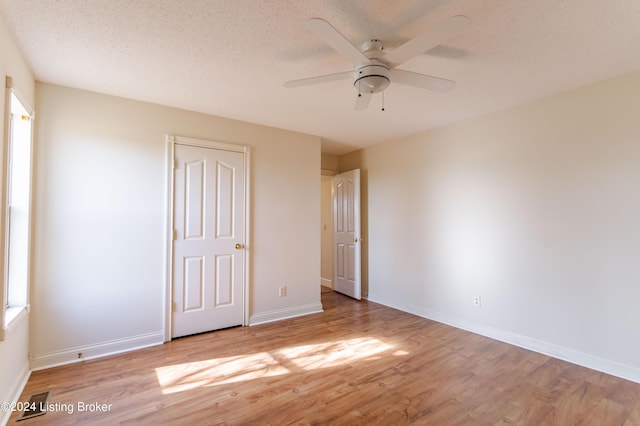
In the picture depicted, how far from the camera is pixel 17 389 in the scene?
Result: 2070 millimetres

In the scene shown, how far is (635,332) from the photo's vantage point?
2.30 metres

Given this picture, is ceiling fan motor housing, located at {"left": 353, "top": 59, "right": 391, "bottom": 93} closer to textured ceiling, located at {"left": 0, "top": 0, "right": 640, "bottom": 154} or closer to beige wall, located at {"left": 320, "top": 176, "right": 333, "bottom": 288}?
textured ceiling, located at {"left": 0, "top": 0, "right": 640, "bottom": 154}

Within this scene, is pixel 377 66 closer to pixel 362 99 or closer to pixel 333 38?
pixel 362 99

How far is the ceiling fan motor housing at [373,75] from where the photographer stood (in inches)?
74.2

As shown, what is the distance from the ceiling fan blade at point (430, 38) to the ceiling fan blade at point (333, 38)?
0.63 feet

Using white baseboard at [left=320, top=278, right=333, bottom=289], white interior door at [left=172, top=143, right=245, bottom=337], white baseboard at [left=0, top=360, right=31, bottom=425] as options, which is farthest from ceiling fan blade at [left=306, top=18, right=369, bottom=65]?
white baseboard at [left=320, top=278, right=333, bottom=289]

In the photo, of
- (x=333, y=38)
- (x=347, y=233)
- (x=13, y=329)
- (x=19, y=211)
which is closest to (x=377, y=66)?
(x=333, y=38)

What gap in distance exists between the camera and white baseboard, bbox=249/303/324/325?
3562 millimetres

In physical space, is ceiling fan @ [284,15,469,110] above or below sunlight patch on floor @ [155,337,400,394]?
above

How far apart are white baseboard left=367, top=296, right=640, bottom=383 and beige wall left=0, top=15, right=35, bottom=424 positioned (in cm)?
390

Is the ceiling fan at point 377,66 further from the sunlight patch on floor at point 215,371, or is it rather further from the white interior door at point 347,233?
the white interior door at point 347,233

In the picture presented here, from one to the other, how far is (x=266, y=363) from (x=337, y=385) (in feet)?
2.28

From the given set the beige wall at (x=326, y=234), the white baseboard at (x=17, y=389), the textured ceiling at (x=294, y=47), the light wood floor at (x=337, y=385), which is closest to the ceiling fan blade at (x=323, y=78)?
the textured ceiling at (x=294, y=47)

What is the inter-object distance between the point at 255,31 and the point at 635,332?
11.8 ft
